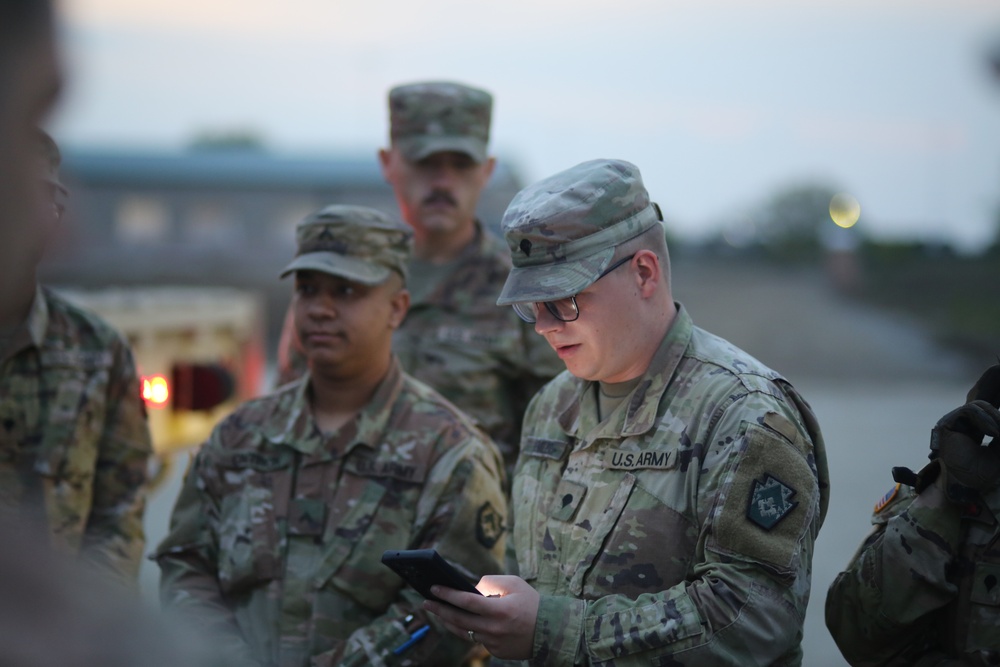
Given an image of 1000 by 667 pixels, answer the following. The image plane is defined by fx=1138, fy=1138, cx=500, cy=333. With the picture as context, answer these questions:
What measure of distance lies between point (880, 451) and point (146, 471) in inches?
363

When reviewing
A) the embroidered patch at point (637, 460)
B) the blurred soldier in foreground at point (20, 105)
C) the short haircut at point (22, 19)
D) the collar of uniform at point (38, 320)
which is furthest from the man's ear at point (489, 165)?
the short haircut at point (22, 19)

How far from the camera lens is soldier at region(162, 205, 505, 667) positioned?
10.7 ft

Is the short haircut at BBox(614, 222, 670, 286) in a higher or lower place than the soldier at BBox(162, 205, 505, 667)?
higher

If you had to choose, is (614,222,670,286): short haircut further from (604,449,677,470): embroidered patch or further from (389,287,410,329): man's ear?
(389,287,410,329): man's ear

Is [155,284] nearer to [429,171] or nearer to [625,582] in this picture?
[429,171]

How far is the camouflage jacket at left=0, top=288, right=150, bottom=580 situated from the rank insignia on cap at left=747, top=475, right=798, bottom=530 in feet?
7.27

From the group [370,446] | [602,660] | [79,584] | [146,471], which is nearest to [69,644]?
[79,584]

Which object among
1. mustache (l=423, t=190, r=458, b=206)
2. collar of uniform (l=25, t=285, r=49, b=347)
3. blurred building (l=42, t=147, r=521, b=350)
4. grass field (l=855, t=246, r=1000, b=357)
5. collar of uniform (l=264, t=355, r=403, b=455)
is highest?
mustache (l=423, t=190, r=458, b=206)

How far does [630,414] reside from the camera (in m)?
2.68

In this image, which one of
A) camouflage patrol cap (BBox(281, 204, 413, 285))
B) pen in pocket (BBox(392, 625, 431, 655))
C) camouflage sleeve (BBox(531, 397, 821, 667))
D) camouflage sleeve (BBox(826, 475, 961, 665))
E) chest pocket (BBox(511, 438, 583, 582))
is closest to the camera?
camouflage sleeve (BBox(531, 397, 821, 667))

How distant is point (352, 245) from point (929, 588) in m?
2.00

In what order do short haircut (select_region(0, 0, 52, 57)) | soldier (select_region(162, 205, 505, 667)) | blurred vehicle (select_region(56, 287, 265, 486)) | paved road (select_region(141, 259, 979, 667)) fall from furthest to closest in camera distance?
paved road (select_region(141, 259, 979, 667)) → blurred vehicle (select_region(56, 287, 265, 486)) → soldier (select_region(162, 205, 505, 667)) → short haircut (select_region(0, 0, 52, 57))

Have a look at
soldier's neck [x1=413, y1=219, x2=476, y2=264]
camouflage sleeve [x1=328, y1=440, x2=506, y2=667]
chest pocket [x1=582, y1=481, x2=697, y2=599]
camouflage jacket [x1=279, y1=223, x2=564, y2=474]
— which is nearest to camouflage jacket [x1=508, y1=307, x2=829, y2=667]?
chest pocket [x1=582, y1=481, x2=697, y2=599]

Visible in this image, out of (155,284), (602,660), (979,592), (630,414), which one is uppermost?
(630,414)
